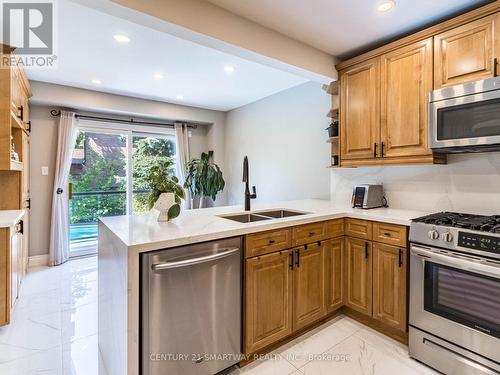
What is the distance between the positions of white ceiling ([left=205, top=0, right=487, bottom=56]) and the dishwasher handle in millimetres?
1791

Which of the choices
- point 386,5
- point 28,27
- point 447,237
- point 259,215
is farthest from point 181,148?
point 447,237

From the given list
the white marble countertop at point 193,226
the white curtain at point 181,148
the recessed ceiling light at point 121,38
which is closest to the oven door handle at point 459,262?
the white marble countertop at point 193,226

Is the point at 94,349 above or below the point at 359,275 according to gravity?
below

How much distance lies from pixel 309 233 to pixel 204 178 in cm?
323

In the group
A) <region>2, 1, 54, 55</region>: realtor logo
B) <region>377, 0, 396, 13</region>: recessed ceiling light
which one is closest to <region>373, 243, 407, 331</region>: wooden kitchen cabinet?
<region>377, 0, 396, 13</region>: recessed ceiling light

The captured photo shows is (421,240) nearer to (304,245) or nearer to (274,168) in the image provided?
(304,245)

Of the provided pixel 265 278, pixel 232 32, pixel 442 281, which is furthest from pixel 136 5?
pixel 442 281

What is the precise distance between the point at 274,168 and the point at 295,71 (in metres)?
1.98

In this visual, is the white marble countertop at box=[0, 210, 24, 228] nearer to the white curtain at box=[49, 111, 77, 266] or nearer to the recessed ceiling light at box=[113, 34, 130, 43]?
the white curtain at box=[49, 111, 77, 266]

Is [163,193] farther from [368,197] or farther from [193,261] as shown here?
[368,197]

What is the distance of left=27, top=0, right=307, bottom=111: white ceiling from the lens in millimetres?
2361

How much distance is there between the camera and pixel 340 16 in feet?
6.97

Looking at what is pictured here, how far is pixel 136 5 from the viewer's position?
165cm

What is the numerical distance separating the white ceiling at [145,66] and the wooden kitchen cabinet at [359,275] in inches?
92.1
